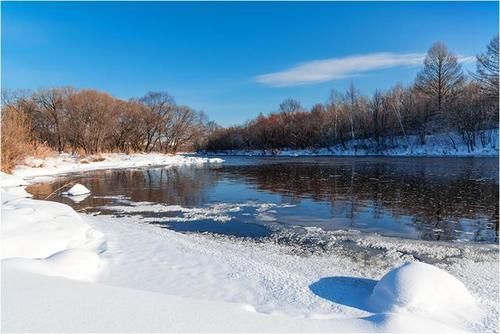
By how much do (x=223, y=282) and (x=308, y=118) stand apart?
71088 mm

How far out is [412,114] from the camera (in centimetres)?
5556

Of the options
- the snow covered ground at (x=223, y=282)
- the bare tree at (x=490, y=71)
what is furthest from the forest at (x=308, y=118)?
the snow covered ground at (x=223, y=282)

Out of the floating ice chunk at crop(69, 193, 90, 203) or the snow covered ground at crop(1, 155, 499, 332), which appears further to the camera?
the floating ice chunk at crop(69, 193, 90, 203)

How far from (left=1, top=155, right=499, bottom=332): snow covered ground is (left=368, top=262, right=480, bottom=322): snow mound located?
0.01m

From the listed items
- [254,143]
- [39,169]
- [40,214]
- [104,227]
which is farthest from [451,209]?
[254,143]

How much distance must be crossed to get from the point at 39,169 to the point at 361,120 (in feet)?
163

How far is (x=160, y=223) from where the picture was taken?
32.8 ft

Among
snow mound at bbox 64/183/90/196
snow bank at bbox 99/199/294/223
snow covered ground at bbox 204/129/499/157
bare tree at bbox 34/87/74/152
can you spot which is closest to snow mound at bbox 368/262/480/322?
snow bank at bbox 99/199/294/223

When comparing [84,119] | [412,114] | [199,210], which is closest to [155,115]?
[84,119]

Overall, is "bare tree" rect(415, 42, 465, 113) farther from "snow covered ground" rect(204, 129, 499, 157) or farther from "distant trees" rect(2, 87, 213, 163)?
"distant trees" rect(2, 87, 213, 163)

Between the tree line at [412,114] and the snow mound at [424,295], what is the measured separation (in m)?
47.7

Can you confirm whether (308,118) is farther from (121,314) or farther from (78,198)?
(121,314)

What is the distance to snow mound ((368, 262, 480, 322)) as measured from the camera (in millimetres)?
4145

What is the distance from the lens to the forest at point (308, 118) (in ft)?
150
